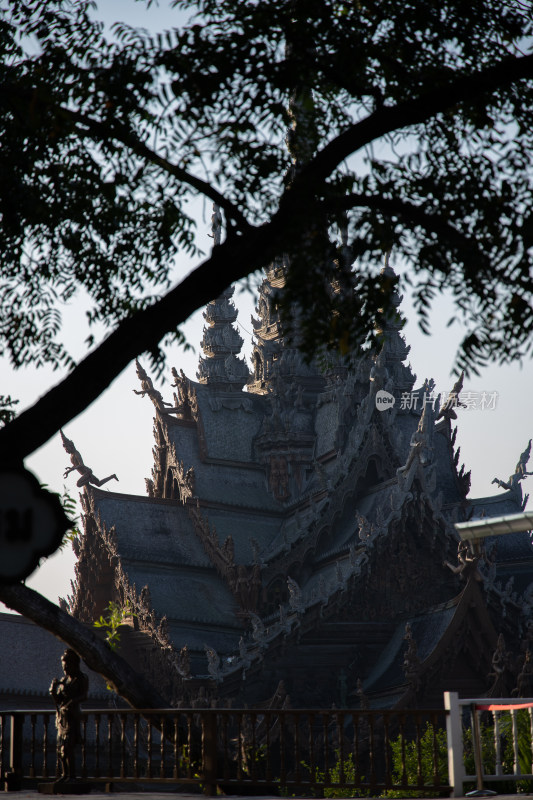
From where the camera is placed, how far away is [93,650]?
504 inches

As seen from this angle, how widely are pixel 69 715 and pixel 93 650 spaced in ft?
2.43

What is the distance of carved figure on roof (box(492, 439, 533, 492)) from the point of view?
33.3m

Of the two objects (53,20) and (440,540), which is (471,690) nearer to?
(440,540)

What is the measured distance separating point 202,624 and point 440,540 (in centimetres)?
570

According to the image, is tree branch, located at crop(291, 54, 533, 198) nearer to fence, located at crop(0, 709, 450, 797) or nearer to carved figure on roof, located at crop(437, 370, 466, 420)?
fence, located at crop(0, 709, 450, 797)

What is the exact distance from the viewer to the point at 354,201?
670cm

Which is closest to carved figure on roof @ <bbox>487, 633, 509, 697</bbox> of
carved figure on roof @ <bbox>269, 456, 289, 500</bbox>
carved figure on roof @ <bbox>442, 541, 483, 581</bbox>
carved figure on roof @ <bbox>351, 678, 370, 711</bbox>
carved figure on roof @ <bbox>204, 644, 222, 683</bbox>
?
carved figure on roof @ <bbox>442, 541, 483, 581</bbox>

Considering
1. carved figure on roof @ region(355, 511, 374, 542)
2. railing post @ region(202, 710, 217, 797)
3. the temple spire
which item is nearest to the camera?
railing post @ region(202, 710, 217, 797)

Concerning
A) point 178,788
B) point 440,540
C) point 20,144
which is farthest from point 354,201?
Answer: point 440,540

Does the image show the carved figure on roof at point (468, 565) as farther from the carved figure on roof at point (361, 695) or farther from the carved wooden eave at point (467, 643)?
the carved figure on roof at point (361, 695)

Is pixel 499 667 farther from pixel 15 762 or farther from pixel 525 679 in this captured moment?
pixel 15 762

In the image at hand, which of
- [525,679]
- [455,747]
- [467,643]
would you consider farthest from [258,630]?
[455,747]

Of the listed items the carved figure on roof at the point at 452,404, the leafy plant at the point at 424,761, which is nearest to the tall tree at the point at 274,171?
the leafy plant at the point at 424,761

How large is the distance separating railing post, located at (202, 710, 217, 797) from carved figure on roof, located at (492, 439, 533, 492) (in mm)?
22224
